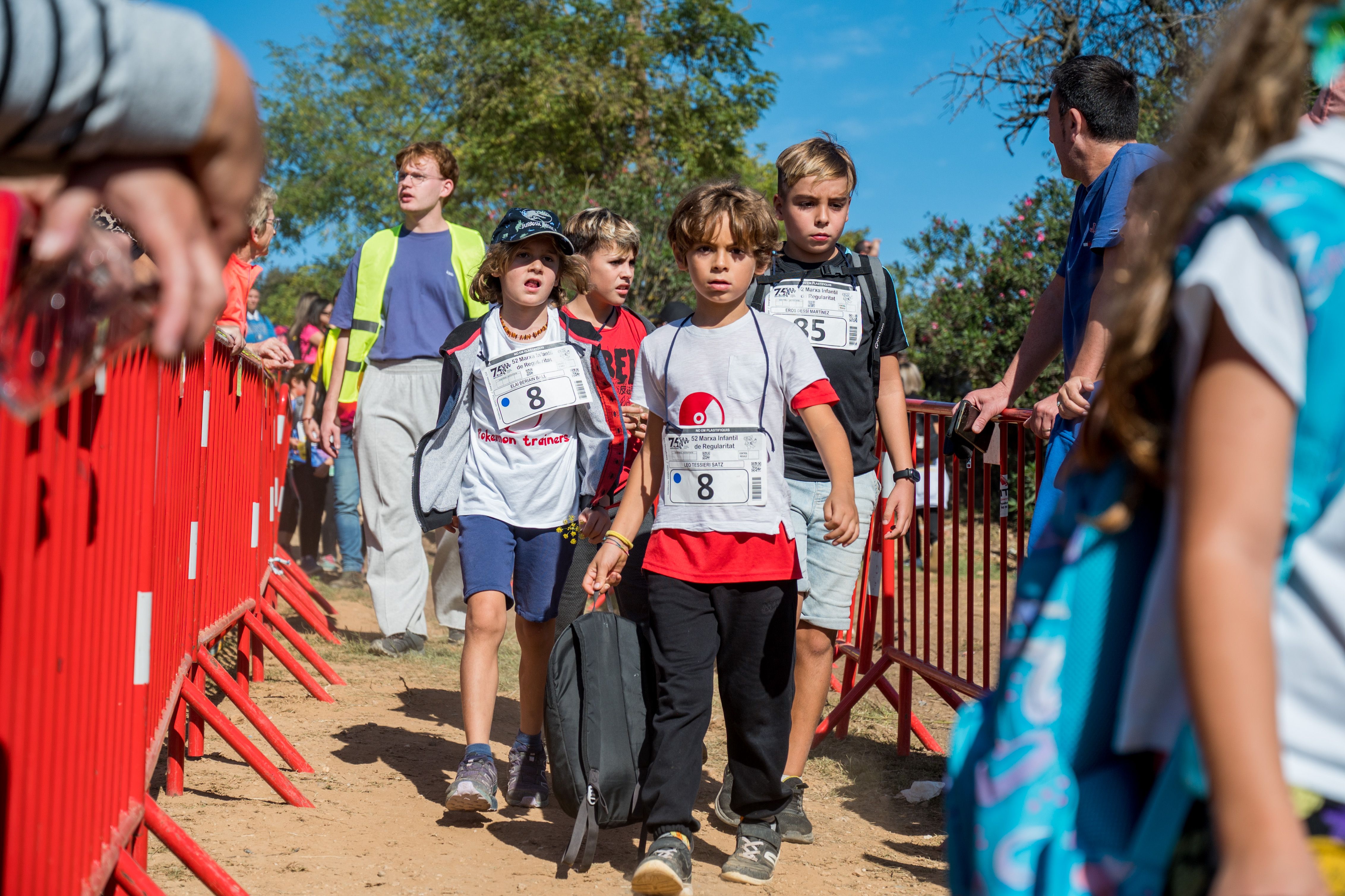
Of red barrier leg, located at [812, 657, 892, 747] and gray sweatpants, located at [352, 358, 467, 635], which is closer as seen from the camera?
red barrier leg, located at [812, 657, 892, 747]

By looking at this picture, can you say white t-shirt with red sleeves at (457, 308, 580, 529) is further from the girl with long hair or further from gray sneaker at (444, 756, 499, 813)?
the girl with long hair

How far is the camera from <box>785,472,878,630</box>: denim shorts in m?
3.96

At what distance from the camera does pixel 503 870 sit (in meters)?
3.45

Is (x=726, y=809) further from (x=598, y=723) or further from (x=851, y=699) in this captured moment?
(x=851, y=699)

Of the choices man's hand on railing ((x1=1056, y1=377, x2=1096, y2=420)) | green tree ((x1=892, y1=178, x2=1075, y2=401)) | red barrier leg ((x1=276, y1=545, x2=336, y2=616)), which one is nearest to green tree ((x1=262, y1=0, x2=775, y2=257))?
green tree ((x1=892, y1=178, x2=1075, y2=401))

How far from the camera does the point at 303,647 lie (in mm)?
5496

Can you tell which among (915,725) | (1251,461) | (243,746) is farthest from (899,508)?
(1251,461)

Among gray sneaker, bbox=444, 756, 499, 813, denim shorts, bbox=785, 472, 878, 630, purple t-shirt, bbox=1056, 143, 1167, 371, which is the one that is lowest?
gray sneaker, bbox=444, 756, 499, 813

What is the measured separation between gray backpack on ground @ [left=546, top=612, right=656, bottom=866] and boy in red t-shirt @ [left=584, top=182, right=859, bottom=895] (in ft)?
0.27

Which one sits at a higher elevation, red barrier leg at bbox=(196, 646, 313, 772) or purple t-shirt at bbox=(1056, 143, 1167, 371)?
purple t-shirt at bbox=(1056, 143, 1167, 371)

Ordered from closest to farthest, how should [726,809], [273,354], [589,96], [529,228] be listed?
[726,809] < [529,228] < [273,354] < [589,96]

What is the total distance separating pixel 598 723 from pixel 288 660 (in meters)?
2.33

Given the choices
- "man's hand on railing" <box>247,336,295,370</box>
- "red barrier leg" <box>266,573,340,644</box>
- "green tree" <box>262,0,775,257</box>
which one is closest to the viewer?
"man's hand on railing" <box>247,336,295,370</box>

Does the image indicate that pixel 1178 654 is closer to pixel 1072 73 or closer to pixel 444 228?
pixel 1072 73
